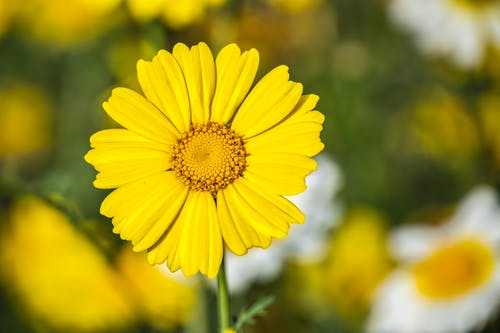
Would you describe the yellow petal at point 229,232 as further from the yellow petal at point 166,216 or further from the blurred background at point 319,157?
the blurred background at point 319,157

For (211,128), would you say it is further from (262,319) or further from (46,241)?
(46,241)

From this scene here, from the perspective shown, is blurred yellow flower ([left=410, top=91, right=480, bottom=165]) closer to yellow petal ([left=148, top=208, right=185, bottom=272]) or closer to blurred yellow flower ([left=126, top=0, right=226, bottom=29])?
blurred yellow flower ([left=126, top=0, right=226, bottom=29])

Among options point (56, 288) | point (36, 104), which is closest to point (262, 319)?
point (56, 288)

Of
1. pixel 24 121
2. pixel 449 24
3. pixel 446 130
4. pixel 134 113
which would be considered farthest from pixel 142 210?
pixel 24 121

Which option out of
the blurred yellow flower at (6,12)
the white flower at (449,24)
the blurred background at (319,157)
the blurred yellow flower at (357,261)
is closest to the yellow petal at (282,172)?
the blurred background at (319,157)

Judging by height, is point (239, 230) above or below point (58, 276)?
above

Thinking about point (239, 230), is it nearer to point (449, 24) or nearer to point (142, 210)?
point (142, 210)
